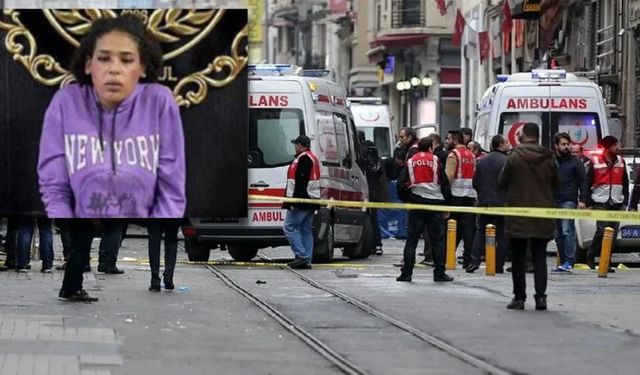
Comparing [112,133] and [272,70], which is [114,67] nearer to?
[112,133]

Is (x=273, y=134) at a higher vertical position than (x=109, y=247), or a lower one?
higher

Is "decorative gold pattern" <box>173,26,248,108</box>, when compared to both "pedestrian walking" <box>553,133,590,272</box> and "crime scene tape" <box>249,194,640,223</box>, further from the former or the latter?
"pedestrian walking" <box>553,133,590,272</box>

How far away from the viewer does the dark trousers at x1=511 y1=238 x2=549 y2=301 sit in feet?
59.1

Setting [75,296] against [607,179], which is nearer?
[75,296]

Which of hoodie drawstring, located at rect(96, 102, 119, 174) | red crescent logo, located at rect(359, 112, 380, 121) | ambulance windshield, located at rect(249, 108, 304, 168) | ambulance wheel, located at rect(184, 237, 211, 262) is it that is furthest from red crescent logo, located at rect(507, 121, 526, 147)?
hoodie drawstring, located at rect(96, 102, 119, 174)

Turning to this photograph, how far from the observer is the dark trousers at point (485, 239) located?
23922mm

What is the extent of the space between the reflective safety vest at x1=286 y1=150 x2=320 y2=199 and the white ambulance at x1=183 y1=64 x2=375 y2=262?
616 millimetres

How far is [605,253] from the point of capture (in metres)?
23.5

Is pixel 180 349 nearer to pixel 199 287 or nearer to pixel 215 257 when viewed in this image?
pixel 199 287

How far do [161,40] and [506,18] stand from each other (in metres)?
37.9

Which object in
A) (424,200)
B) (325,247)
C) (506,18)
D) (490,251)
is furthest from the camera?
(506,18)

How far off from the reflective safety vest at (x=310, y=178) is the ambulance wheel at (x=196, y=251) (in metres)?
2.42

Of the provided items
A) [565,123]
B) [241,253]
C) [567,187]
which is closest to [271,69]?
[241,253]

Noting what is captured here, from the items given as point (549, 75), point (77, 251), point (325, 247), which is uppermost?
point (549, 75)
